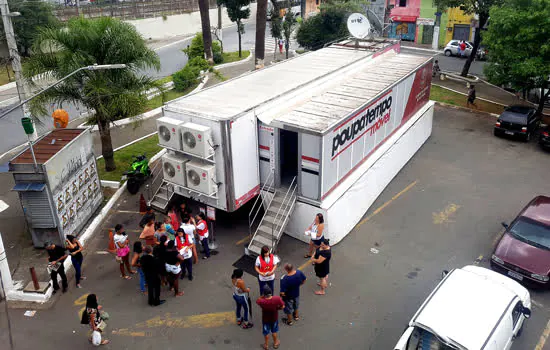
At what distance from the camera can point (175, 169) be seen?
1278 cm

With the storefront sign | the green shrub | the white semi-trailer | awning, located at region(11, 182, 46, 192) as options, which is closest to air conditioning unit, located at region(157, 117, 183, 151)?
the white semi-trailer

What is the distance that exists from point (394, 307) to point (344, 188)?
12.7ft

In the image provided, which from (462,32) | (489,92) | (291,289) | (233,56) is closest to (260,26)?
(233,56)

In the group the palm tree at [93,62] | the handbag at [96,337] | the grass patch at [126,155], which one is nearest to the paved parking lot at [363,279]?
the handbag at [96,337]

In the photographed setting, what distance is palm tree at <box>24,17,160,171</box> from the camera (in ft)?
47.5

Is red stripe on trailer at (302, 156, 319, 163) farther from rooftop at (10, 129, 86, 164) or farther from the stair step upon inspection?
rooftop at (10, 129, 86, 164)

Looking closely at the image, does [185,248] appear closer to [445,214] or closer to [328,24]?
[445,214]

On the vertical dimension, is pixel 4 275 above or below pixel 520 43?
below

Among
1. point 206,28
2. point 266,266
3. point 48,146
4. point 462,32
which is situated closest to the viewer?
point 266,266

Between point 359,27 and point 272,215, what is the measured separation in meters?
12.0

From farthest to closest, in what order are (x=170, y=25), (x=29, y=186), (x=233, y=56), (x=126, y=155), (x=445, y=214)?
(x=170, y=25) < (x=233, y=56) < (x=126, y=155) < (x=445, y=214) < (x=29, y=186)

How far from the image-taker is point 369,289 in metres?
11.3

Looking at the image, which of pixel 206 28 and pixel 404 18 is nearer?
pixel 206 28

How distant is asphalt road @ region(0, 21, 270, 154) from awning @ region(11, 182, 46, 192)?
140 inches
